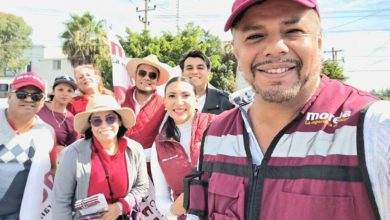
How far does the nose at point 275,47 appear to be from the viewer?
4.44 feet

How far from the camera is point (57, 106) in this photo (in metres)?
4.00

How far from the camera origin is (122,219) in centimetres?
305

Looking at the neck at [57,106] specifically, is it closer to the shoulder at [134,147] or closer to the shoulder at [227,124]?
the shoulder at [134,147]

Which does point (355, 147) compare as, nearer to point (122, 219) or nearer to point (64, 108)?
point (122, 219)

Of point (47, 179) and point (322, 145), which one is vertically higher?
point (322, 145)

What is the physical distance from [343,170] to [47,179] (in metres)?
2.70

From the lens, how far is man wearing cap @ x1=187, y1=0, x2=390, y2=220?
3.76 ft

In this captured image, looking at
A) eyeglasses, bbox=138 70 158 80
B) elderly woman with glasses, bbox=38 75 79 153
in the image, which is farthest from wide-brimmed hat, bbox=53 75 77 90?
eyeglasses, bbox=138 70 158 80

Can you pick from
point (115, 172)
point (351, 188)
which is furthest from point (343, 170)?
point (115, 172)

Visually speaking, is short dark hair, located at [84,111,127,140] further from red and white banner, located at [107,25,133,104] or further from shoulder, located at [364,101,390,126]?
shoulder, located at [364,101,390,126]

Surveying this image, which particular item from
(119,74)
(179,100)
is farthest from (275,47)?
(119,74)

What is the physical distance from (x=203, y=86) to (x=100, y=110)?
51.3 inches

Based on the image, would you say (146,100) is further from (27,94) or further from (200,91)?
(27,94)

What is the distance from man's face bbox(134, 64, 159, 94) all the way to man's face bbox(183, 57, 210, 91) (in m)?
0.35
